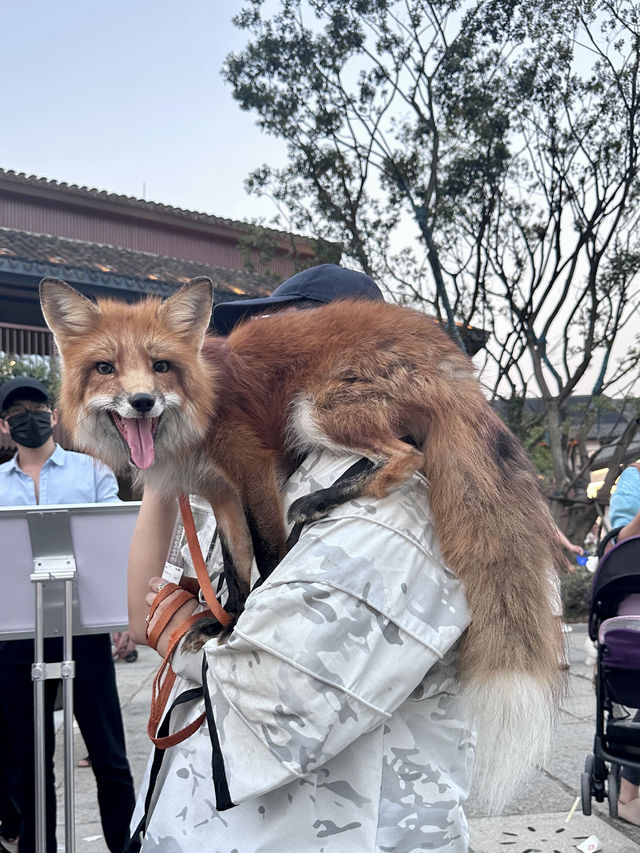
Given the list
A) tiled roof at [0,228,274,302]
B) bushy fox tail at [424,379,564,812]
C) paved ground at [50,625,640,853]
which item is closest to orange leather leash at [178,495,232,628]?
bushy fox tail at [424,379,564,812]

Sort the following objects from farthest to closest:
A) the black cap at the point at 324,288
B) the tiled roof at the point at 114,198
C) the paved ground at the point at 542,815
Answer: the tiled roof at the point at 114,198 < the paved ground at the point at 542,815 < the black cap at the point at 324,288

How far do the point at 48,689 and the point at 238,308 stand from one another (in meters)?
2.19

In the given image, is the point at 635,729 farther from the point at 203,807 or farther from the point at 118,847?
the point at 203,807

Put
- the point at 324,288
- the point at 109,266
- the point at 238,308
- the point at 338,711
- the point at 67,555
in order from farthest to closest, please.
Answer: the point at 109,266, the point at 67,555, the point at 238,308, the point at 324,288, the point at 338,711

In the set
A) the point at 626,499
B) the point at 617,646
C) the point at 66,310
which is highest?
the point at 66,310

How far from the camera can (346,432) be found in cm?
140

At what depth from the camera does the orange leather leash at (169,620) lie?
4.36 ft

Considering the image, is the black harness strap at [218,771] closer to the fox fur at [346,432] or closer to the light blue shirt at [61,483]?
the fox fur at [346,432]

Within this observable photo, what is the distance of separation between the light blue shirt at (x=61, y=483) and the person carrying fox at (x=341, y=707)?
2697 mm

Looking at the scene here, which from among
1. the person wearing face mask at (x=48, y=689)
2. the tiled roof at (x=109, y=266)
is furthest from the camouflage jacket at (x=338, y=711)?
the tiled roof at (x=109, y=266)

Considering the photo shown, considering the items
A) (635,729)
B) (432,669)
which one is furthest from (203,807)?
(635,729)

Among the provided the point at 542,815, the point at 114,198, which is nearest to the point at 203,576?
the point at 542,815

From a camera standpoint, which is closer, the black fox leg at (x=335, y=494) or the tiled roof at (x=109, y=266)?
the black fox leg at (x=335, y=494)

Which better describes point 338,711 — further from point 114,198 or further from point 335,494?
point 114,198
